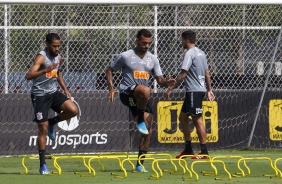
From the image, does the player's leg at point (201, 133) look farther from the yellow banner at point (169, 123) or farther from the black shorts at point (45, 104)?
the black shorts at point (45, 104)

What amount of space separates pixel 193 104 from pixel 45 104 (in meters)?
3.45

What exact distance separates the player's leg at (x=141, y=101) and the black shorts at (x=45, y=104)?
1006 mm

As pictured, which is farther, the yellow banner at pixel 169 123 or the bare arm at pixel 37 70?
the yellow banner at pixel 169 123

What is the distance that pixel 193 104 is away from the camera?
1529cm

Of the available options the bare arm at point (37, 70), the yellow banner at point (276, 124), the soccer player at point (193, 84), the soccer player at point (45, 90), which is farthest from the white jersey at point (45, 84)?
the yellow banner at point (276, 124)

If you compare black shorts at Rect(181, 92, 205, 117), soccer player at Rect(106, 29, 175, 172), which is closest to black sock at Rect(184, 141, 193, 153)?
black shorts at Rect(181, 92, 205, 117)

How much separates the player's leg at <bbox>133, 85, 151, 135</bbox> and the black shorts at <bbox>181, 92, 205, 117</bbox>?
2543 millimetres

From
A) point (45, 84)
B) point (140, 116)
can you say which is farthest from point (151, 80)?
point (45, 84)

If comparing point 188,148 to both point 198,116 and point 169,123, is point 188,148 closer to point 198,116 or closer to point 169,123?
point 198,116

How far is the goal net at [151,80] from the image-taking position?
16.6 metres

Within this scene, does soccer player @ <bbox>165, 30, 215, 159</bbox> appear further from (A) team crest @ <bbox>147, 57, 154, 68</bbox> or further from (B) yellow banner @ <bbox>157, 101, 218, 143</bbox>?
(A) team crest @ <bbox>147, 57, 154, 68</bbox>

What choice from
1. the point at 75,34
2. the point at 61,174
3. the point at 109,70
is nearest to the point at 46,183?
the point at 61,174

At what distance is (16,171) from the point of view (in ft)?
41.8

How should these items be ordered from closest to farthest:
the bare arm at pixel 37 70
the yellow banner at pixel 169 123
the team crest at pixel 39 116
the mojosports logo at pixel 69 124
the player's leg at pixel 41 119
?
the bare arm at pixel 37 70 < the player's leg at pixel 41 119 < the team crest at pixel 39 116 < the mojosports logo at pixel 69 124 < the yellow banner at pixel 169 123
